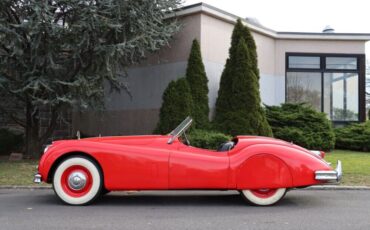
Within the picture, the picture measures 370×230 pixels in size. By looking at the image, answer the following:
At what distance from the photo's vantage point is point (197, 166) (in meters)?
7.18

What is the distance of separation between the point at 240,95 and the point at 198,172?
717 cm

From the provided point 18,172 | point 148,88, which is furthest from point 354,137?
point 18,172

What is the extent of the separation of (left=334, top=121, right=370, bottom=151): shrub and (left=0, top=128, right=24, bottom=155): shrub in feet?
35.4

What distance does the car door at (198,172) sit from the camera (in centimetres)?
715

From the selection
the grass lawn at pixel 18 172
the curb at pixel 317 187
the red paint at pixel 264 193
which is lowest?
the curb at pixel 317 187

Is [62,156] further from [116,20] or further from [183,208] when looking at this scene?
[116,20]

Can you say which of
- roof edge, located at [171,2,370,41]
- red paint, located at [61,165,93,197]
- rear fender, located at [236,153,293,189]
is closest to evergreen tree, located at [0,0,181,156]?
roof edge, located at [171,2,370,41]

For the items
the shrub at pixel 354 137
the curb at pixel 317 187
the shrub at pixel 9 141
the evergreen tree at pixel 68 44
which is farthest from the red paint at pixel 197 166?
the shrub at pixel 354 137

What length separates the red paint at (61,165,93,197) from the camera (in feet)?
24.2

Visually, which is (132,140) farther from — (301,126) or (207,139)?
(301,126)

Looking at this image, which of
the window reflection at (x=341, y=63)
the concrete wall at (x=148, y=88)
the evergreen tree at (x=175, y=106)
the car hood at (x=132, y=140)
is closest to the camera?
the car hood at (x=132, y=140)

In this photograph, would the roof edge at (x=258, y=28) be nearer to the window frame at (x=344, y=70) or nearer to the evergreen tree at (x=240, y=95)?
the window frame at (x=344, y=70)

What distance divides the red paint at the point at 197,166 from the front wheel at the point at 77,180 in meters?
0.13

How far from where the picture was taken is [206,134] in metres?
13.3
